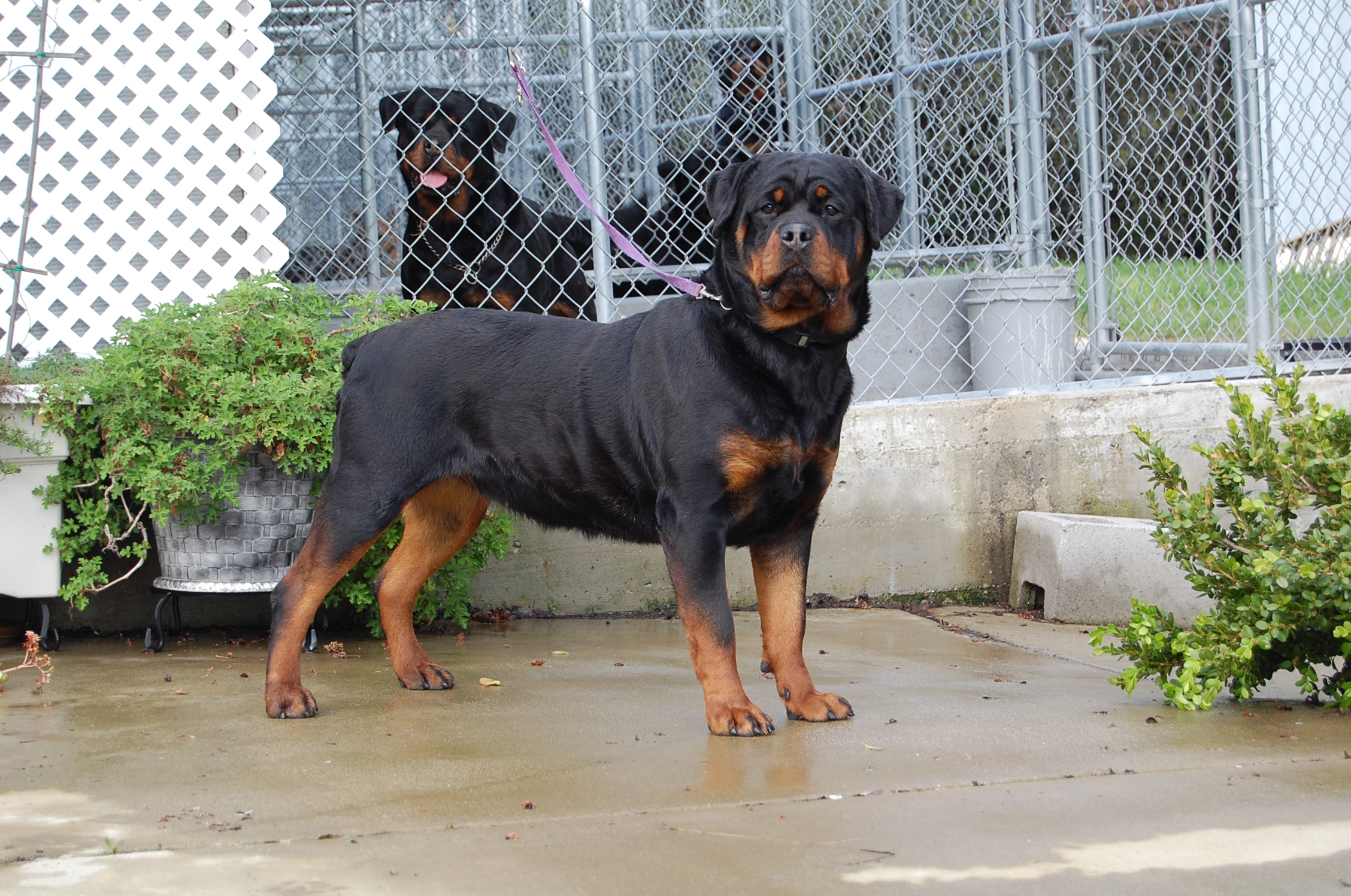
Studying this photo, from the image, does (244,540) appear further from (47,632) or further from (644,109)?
(644,109)

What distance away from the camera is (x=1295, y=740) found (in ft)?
9.48

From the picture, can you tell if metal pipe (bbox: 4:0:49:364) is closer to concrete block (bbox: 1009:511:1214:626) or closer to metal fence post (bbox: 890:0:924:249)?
metal fence post (bbox: 890:0:924:249)

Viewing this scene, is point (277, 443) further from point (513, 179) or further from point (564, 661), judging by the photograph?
point (513, 179)

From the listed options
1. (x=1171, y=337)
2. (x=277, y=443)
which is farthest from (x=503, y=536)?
(x=1171, y=337)

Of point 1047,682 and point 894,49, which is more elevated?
point 894,49

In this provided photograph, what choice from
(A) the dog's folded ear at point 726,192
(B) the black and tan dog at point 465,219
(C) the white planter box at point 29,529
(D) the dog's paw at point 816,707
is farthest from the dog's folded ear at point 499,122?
(D) the dog's paw at point 816,707

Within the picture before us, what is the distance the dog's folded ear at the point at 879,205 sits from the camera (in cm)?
319

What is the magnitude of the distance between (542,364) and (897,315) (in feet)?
9.85

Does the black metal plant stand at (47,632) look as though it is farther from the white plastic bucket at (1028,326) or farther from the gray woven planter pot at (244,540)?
the white plastic bucket at (1028,326)

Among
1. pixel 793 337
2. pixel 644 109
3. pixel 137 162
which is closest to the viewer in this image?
pixel 793 337

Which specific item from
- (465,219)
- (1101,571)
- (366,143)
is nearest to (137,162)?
(366,143)

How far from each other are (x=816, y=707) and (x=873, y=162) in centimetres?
452

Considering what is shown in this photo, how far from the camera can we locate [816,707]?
316 centimetres

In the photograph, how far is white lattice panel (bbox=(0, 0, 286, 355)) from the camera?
4469mm
